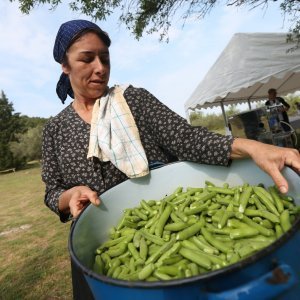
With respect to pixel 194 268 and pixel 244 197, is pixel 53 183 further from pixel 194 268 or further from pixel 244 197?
pixel 194 268

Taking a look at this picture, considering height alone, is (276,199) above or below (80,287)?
above

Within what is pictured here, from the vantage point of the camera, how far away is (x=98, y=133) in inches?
80.6

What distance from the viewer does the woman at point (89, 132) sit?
184 centimetres

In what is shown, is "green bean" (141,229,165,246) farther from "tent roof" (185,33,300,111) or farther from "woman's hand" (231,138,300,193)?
"tent roof" (185,33,300,111)

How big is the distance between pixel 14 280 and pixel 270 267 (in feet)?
19.3

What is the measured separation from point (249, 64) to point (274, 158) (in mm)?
9196

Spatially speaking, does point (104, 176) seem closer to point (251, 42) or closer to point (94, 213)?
point (94, 213)

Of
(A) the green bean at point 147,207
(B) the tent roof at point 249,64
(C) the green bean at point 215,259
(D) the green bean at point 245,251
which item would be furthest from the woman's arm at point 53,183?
(B) the tent roof at point 249,64

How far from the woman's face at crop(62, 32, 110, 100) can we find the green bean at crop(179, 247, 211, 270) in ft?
4.04

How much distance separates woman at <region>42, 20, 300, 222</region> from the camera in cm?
184

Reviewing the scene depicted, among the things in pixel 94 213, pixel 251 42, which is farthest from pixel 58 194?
pixel 251 42

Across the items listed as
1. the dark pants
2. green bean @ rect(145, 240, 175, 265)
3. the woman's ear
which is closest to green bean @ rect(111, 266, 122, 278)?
green bean @ rect(145, 240, 175, 265)

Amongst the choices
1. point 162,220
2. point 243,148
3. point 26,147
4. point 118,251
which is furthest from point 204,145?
point 26,147

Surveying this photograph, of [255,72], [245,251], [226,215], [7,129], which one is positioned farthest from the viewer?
[7,129]
